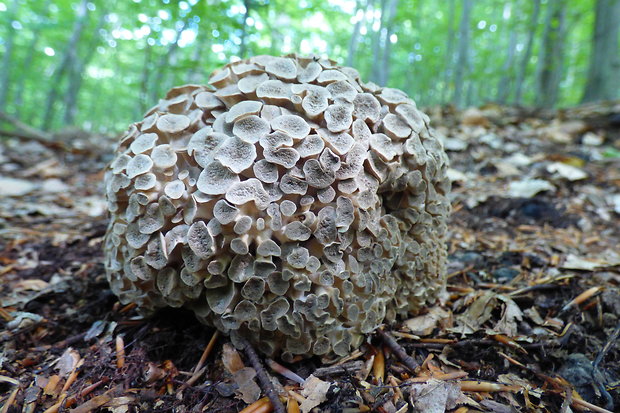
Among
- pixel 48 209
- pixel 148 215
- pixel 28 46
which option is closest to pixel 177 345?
pixel 148 215

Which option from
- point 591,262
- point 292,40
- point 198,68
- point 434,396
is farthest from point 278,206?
point 292,40

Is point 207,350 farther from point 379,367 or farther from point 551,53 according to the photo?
point 551,53

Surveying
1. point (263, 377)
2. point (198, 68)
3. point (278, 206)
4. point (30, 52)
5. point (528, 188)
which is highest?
point (30, 52)

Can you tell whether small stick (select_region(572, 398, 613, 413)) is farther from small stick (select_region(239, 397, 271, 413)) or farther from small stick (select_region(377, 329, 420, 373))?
small stick (select_region(239, 397, 271, 413))

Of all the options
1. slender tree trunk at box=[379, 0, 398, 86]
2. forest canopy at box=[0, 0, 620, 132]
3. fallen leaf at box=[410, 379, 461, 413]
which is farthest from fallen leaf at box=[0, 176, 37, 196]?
slender tree trunk at box=[379, 0, 398, 86]

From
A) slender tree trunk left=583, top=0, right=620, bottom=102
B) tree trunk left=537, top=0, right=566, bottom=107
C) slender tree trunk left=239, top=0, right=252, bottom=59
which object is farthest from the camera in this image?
tree trunk left=537, top=0, right=566, bottom=107
